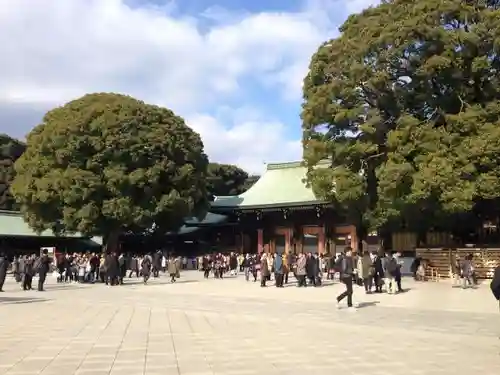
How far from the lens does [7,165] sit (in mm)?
58688

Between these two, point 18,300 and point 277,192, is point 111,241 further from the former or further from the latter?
point 18,300

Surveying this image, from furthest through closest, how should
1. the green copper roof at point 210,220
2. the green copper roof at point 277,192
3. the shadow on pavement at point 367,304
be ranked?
the green copper roof at point 210,220, the green copper roof at point 277,192, the shadow on pavement at point 367,304

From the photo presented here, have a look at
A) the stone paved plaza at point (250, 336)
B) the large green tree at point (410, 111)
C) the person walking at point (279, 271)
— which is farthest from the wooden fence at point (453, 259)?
the stone paved plaza at point (250, 336)

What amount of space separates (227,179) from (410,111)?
4739 centimetres

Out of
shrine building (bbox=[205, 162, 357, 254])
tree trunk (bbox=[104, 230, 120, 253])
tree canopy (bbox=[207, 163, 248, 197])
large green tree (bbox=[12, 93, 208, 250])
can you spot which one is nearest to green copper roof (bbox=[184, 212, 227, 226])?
shrine building (bbox=[205, 162, 357, 254])

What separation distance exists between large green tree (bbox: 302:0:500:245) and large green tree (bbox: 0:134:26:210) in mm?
36115

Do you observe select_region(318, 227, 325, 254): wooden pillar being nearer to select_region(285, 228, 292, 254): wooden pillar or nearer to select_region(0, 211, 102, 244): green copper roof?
select_region(285, 228, 292, 254): wooden pillar

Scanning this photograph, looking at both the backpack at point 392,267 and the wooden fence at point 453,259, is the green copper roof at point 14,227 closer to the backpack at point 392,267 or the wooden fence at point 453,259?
the wooden fence at point 453,259

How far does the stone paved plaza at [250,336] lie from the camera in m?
9.09

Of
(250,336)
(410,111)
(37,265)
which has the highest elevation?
(410,111)

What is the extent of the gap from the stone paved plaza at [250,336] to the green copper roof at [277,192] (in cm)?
2567

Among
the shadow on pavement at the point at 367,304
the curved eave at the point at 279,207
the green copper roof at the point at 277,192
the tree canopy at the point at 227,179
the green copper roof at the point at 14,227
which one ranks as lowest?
the shadow on pavement at the point at 367,304

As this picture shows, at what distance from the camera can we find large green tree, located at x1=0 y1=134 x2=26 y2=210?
57991mm

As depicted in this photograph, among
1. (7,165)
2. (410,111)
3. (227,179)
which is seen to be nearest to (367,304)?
(410,111)
